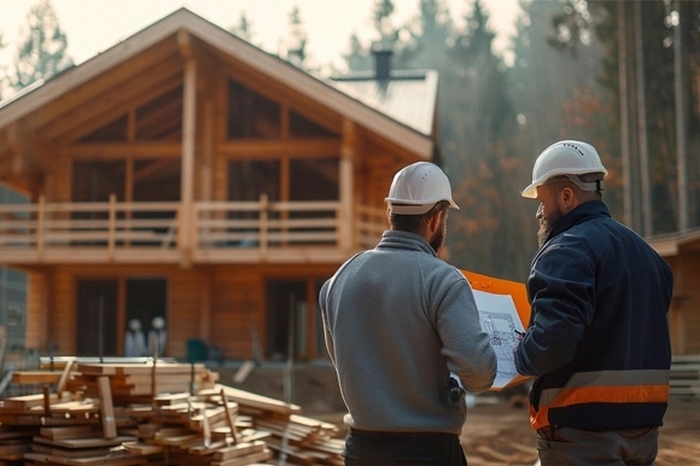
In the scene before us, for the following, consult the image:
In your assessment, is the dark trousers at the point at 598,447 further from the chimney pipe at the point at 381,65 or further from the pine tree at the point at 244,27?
the pine tree at the point at 244,27

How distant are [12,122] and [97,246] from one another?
335 centimetres

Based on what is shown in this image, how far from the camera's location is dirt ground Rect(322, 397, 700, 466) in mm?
10016

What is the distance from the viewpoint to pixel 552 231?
3861 millimetres

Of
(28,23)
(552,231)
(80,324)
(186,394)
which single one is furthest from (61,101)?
(28,23)

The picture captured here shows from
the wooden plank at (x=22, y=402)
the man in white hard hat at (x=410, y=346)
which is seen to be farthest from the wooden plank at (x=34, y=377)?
the man in white hard hat at (x=410, y=346)

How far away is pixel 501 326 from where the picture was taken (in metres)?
4.22

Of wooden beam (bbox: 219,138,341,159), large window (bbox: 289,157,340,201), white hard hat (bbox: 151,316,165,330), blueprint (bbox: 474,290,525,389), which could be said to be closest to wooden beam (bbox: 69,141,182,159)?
wooden beam (bbox: 219,138,341,159)

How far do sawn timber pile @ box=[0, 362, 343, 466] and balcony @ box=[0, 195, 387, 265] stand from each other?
441 inches

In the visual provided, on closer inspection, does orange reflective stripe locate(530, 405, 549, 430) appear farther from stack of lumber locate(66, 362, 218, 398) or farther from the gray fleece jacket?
stack of lumber locate(66, 362, 218, 398)

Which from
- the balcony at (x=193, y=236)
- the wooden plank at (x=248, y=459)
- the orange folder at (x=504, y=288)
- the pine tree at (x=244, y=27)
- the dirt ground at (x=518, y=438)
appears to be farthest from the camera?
the pine tree at (x=244, y=27)

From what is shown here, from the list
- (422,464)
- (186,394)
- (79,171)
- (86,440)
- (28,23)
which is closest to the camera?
(422,464)

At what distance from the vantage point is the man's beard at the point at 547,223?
386 centimetres

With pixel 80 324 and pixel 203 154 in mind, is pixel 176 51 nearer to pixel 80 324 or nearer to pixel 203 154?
pixel 203 154

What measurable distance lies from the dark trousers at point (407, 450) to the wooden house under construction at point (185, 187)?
16.1 metres
